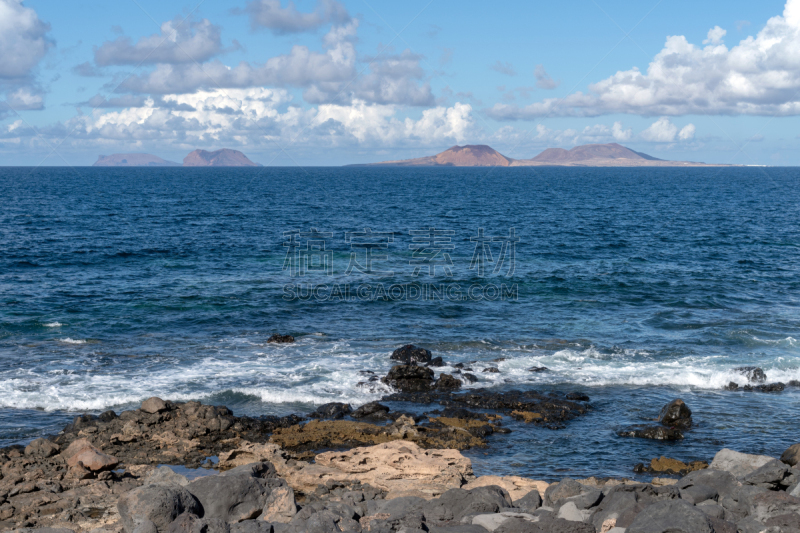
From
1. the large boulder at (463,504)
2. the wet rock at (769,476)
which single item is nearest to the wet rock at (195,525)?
the large boulder at (463,504)

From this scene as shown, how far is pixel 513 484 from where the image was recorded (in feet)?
52.7

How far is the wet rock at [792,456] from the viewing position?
663 inches

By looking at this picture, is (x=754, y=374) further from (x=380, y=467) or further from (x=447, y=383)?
(x=380, y=467)

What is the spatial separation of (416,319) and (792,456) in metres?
20.5

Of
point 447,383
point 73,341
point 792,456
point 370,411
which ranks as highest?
point 73,341

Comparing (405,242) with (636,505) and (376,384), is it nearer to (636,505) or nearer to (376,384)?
(376,384)

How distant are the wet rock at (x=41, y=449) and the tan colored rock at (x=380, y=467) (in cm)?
459

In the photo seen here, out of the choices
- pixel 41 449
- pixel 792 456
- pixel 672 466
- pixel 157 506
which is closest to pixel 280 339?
pixel 41 449

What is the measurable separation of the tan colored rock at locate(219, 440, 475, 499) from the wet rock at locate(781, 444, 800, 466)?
8.64 metres

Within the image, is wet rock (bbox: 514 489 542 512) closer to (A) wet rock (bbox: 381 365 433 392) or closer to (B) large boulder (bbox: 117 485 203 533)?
(B) large boulder (bbox: 117 485 203 533)

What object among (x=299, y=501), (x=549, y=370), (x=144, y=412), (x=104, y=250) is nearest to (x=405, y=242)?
(x=104, y=250)

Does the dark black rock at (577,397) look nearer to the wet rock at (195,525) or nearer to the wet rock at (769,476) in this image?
the wet rock at (769,476)

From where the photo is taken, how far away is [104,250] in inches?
2138

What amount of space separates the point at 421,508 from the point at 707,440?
36.8 ft
